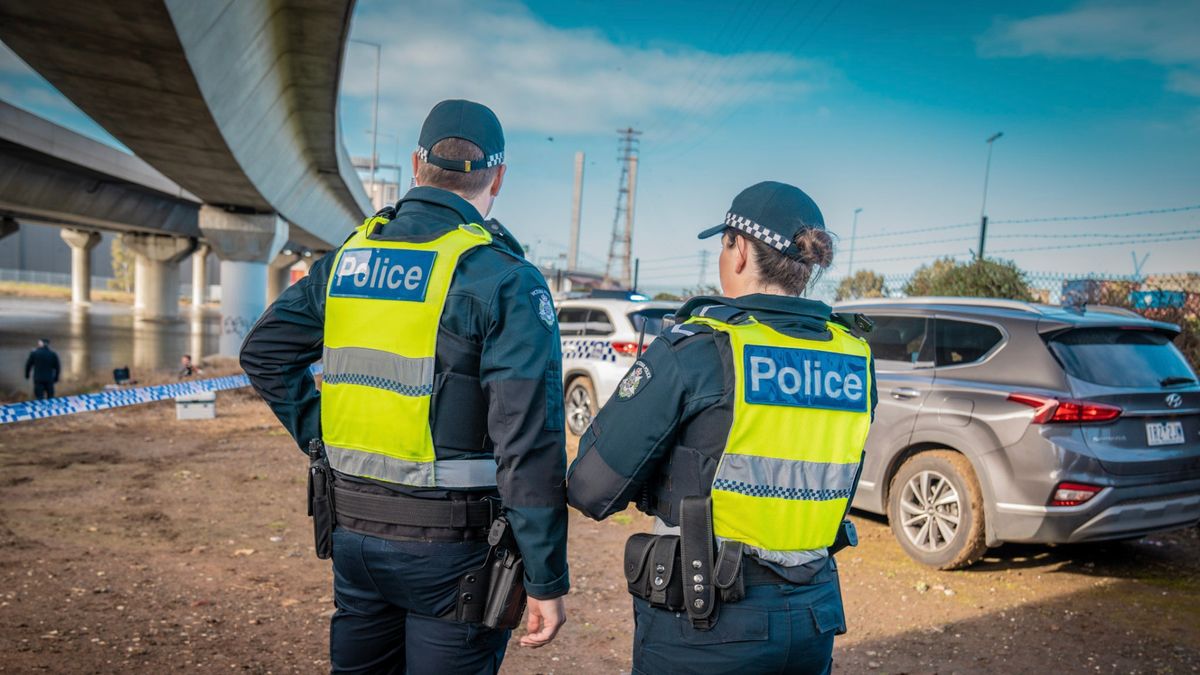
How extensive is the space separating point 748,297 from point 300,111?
43.1 feet

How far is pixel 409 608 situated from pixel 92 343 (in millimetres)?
30841

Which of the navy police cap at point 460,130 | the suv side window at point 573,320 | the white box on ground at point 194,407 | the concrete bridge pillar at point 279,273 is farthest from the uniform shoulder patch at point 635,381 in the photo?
the concrete bridge pillar at point 279,273

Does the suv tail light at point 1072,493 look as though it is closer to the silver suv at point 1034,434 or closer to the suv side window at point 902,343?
the silver suv at point 1034,434

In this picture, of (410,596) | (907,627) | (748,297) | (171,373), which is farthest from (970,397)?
(171,373)

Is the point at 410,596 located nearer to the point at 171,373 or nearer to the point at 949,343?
the point at 949,343

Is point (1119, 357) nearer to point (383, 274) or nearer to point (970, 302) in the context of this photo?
point (970, 302)

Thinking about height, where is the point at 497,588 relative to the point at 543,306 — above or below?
below

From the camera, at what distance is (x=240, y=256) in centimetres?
2309

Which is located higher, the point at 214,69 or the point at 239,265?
the point at 214,69

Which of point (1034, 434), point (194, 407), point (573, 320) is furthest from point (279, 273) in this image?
point (1034, 434)

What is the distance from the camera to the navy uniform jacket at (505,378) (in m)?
2.21

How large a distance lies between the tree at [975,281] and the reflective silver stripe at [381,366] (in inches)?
392

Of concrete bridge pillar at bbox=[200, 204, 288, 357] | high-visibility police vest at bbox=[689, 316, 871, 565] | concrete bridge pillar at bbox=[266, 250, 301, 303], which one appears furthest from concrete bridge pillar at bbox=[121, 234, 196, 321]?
high-visibility police vest at bbox=[689, 316, 871, 565]

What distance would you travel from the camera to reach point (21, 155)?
19094 mm
